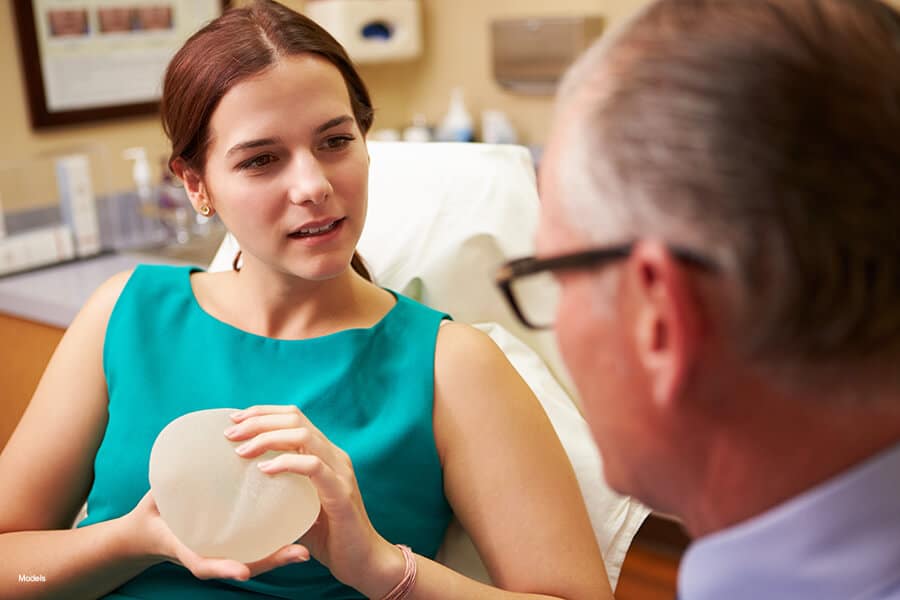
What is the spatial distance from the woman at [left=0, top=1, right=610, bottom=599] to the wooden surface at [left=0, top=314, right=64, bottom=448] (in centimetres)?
69

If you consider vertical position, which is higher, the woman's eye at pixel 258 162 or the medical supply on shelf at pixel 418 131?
the woman's eye at pixel 258 162

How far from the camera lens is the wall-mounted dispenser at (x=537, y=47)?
3.03 meters

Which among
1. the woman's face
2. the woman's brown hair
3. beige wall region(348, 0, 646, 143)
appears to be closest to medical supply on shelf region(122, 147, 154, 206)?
beige wall region(348, 0, 646, 143)

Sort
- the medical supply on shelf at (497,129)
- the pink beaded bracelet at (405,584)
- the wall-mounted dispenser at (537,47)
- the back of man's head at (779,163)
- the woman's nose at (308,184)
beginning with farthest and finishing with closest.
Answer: the medical supply on shelf at (497,129) < the wall-mounted dispenser at (537,47) < the woman's nose at (308,184) < the pink beaded bracelet at (405,584) < the back of man's head at (779,163)

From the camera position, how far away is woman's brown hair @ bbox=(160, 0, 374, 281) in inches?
47.4

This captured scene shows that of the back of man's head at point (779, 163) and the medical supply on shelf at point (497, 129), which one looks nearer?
the back of man's head at point (779, 163)

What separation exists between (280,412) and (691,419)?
0.49 meters

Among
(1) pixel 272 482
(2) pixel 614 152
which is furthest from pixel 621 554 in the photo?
(2) pixel 614 152


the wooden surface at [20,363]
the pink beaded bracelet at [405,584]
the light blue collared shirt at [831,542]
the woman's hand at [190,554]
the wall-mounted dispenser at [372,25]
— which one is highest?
the light blue collared shirt at [831,542]

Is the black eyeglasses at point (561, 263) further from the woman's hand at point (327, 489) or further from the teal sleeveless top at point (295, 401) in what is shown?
the teal sleeveless top at point (295, 401)

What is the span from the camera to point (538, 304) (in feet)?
3.65

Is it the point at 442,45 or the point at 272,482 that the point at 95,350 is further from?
the point at 442,45

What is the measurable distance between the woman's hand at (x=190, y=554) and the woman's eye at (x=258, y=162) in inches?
16.1

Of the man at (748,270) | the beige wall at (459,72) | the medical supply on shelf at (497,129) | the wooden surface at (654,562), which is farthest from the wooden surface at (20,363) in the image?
the beige wall at (459,72)
